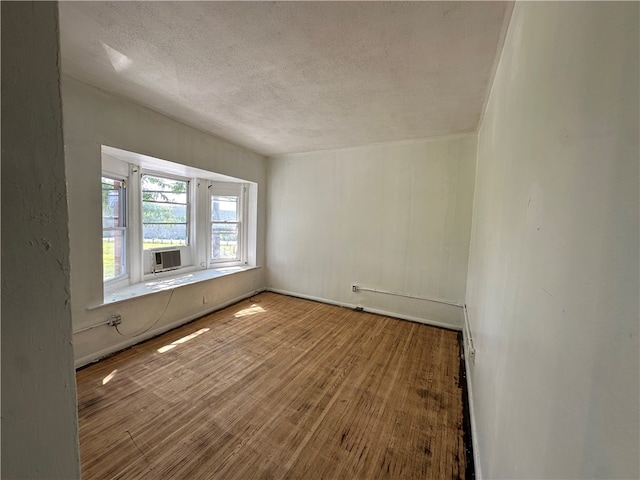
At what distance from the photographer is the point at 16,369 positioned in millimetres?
404

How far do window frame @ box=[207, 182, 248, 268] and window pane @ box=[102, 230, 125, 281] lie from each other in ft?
4.05

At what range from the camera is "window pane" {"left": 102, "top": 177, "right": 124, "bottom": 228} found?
2.77m

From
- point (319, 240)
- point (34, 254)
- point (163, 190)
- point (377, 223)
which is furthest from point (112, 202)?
point (377, 223)

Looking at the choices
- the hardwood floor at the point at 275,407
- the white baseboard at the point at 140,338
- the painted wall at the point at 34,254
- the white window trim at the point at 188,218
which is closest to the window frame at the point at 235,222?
the white window trim at the point at 188,218

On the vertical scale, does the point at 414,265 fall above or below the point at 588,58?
below

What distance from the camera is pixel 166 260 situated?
3555 mm

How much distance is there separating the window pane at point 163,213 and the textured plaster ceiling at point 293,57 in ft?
4.23

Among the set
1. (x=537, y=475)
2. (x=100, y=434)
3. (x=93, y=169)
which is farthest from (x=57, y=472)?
(x=93, y=169)

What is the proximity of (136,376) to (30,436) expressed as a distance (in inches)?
88.6

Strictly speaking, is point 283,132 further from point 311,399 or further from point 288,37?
point 311,399

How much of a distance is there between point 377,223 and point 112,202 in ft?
11.1

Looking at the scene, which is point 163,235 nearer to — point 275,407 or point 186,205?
point 186,205

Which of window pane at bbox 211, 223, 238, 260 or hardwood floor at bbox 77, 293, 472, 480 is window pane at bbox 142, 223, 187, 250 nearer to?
window pane at bbox 211, 223, 238, 260

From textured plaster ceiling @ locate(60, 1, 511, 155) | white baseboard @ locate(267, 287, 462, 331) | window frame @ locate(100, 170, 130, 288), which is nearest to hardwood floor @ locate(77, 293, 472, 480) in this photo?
white baseboard @ locate(267, 287, 462, 331)
